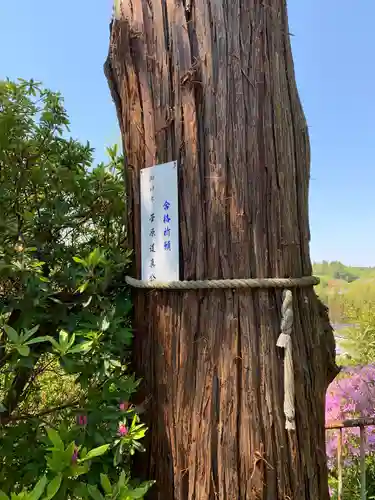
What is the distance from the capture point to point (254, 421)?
120 centimetres

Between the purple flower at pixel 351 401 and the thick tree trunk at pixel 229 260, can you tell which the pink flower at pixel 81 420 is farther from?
the purple flower at pixel 351 401

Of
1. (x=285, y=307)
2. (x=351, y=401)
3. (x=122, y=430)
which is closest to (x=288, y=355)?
(x=285, y=307)

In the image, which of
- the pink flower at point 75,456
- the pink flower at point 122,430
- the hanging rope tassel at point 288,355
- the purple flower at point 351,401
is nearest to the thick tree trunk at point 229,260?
the hanging rope tassel at point 288,355

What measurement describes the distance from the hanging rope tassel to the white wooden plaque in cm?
32

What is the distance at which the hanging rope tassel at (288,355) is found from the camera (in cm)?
119

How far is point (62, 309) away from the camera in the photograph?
133 cm

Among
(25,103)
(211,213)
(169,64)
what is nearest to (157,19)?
(169,64)

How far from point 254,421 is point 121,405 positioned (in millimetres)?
356

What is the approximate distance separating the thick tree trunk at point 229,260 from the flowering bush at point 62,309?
12cm

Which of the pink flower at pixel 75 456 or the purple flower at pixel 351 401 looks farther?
the purple flower at pixel 351 401

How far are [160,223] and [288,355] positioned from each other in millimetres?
529

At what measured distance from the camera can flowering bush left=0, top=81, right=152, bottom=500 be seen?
1146 mm

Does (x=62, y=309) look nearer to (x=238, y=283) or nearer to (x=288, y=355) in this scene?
(x=238, y=283)

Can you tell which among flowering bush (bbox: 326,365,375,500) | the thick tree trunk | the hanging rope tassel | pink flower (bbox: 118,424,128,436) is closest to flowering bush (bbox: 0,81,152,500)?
pink flower (bbox: 118,424,128,436)
